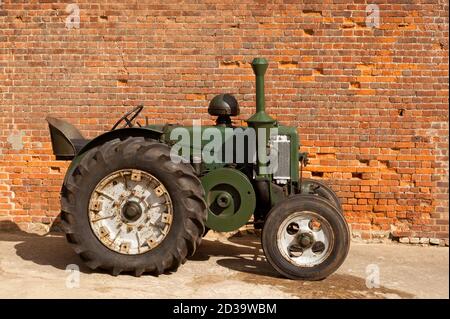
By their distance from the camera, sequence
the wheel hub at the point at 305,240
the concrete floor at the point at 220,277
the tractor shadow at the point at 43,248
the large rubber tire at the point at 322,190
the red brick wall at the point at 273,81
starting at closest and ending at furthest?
the concrete floor at the point at 220,277 < the wheel hub at the point at 305,240 < the tractor shadow at the point at 43,248 < the large rubber tire at the point at 322,190 < the red brick wall at the point at 273,81

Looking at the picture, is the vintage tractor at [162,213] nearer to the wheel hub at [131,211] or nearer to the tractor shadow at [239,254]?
the wheel hub at [131,211]

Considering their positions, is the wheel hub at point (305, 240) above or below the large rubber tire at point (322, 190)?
below

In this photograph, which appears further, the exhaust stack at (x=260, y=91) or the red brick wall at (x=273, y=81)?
the red brick wall at (x=273, y=81)

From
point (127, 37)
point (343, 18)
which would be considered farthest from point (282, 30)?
point (127, 37)


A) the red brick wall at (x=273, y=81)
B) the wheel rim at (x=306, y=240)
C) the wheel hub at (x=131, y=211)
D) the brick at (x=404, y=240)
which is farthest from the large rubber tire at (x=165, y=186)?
the brick at (x=404, y=240)

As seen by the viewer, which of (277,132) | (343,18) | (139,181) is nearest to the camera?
(139,181)

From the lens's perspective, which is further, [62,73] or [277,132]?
[62,73]

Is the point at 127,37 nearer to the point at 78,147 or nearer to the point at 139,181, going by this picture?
the point at 78,147

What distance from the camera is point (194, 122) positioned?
284 inches

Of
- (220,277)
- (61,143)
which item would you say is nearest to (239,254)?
(220,277)

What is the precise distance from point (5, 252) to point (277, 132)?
3.10m

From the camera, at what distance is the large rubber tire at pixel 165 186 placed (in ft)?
17.7

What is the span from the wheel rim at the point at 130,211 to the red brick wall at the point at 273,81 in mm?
1847

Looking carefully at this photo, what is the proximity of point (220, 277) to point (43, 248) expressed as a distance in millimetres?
2147
